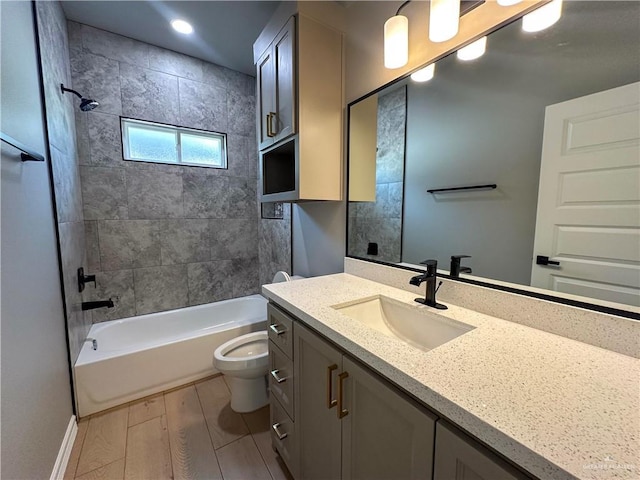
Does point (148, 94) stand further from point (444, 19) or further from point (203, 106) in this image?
point (444, 19)

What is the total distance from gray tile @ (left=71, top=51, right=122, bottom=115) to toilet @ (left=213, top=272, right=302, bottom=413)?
79.7 inches

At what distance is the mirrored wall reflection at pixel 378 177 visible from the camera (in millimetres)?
1428

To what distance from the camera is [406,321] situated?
116 cm

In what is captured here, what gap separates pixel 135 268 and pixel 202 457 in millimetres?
1663

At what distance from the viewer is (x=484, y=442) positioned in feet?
1.64

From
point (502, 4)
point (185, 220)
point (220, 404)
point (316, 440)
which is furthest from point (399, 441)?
point (185, 220)

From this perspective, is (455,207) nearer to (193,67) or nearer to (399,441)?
(399,441)

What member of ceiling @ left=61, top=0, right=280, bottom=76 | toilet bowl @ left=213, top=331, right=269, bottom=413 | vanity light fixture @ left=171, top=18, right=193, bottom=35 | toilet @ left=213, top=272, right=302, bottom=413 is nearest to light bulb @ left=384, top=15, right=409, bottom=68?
ceiling @ left=61, top=0, right=280, bottom=76

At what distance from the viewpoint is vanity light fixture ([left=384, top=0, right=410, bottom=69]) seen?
1.17 meters

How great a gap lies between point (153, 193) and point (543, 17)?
2.73 metres

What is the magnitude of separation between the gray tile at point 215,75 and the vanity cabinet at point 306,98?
1073 mm

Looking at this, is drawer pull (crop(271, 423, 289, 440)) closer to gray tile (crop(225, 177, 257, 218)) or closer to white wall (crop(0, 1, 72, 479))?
white wall (crop(0, 1, 72, 479))

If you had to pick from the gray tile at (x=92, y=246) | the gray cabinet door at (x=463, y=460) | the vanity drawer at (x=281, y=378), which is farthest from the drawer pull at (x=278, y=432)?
the gray tile at (x=92, y=246)

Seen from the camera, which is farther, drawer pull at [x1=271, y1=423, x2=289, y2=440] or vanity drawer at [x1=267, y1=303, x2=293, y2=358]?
drawer pull at [x1=271, y1=423, x2=289, y2=440]
